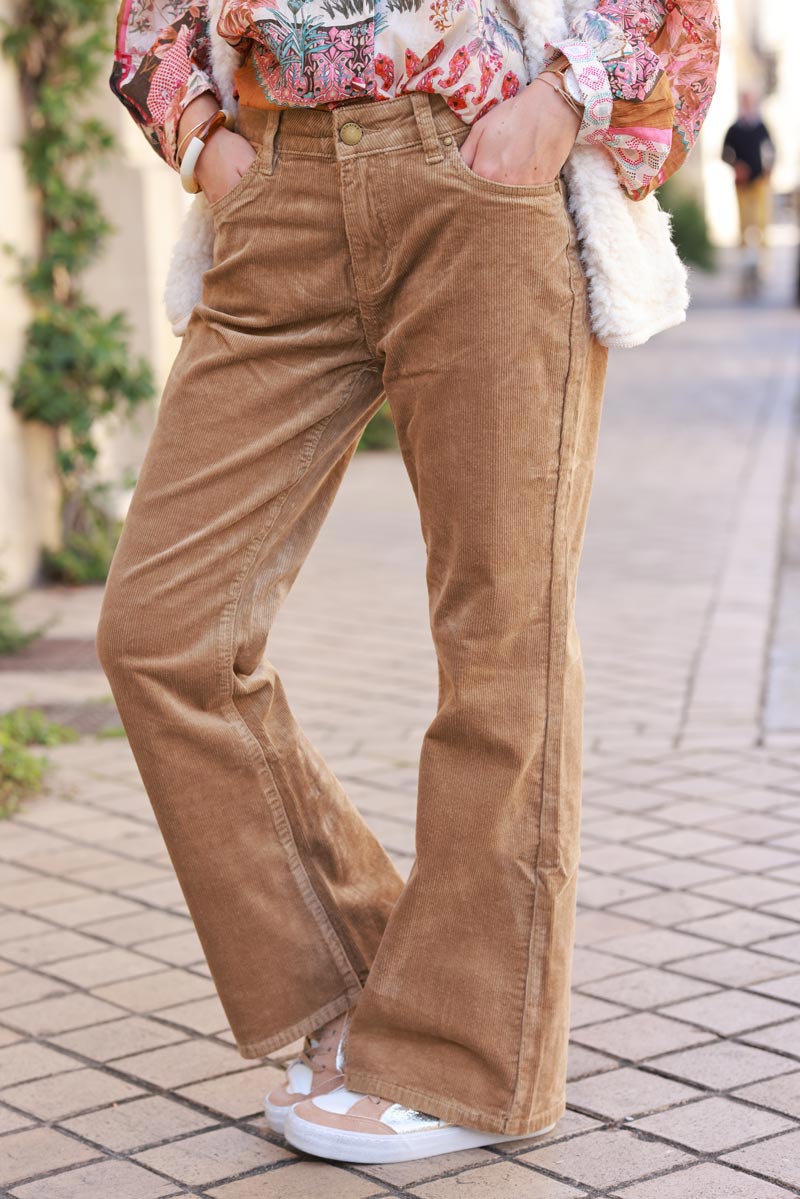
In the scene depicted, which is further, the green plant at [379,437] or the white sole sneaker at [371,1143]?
the green plant at [379,437]

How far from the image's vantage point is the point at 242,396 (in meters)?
2.10

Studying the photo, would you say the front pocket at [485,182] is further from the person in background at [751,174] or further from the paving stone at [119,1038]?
the person in background at [751,174]

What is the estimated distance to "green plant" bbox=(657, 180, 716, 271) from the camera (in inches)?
920

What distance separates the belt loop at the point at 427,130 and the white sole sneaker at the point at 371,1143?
123 cm


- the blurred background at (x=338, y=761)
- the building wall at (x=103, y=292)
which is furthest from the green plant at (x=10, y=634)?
the building wall at (x=103, y=292)

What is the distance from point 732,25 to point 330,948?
45933mm

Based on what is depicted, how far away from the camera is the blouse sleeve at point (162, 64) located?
2160 millimetres

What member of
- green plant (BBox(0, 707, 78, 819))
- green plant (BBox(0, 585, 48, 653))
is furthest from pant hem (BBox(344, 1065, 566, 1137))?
green plant (BBox(0, 585, 48, 653))

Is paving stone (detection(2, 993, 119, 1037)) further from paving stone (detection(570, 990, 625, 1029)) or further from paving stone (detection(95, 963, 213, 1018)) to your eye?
paving stone (detection(570, 990, 625, 1029))

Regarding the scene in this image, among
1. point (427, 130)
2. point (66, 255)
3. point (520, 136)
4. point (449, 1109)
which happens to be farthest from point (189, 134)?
point (66, 255)

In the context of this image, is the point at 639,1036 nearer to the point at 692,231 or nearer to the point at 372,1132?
the point at 372,1132

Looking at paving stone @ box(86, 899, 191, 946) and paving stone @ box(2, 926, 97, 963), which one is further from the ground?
paving stone @ box(2, 926, 97, 963)

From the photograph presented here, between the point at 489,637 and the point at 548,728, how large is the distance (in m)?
0.14

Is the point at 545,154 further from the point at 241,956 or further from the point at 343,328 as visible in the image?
the point at 241,956
